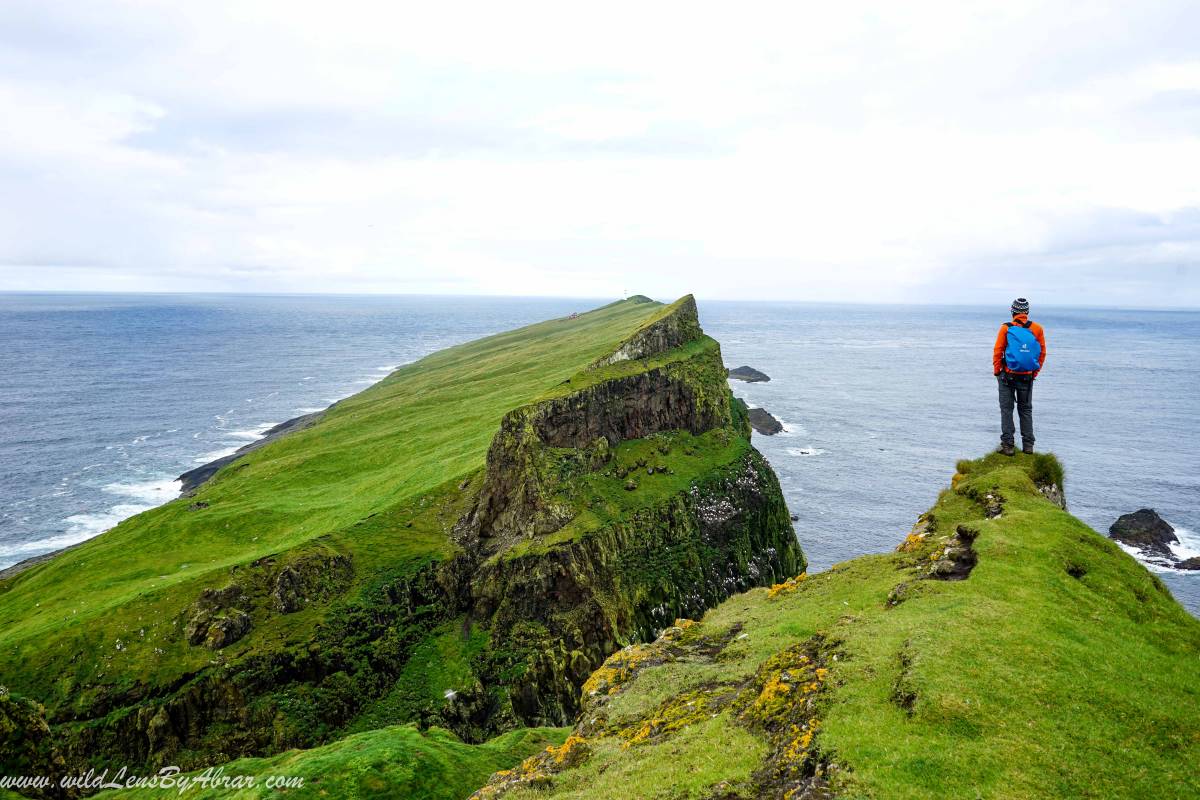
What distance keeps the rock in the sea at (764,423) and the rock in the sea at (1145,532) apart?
6291cm

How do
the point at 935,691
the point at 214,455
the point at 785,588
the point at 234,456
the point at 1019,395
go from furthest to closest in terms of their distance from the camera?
the point at 214,455 → the point at 234,456 → the point at 785,588 → the point at 1019,395 → the point at 935,691

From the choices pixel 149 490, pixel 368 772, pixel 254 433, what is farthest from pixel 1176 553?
pixel 254 433

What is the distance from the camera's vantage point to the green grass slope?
957 inches

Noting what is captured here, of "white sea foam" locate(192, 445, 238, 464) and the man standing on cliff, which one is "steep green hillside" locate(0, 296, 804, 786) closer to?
the man standing on cliff

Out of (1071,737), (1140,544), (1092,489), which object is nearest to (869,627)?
(1071,737)

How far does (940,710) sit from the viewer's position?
14023 millimetres

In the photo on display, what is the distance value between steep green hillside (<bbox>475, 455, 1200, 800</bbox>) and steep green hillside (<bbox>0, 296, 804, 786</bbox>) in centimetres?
2523

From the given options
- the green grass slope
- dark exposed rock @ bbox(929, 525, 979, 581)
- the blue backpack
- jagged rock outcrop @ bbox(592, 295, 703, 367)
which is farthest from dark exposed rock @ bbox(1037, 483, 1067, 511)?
jagged rock outcrop @ bbox(592, 295, 703, 367)

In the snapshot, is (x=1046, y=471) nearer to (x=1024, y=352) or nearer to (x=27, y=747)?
(x=1024, y=352)

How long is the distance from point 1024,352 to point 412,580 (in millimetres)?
45065

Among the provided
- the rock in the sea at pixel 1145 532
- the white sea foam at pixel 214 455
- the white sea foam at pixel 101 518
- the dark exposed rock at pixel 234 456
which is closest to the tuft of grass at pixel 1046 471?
the rock in the sea at pixel 1145 532

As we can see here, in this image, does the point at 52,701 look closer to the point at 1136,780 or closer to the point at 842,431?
the point at 1136,780

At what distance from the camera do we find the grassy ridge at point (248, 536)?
43.4 metres

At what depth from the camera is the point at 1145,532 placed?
80.5 m
